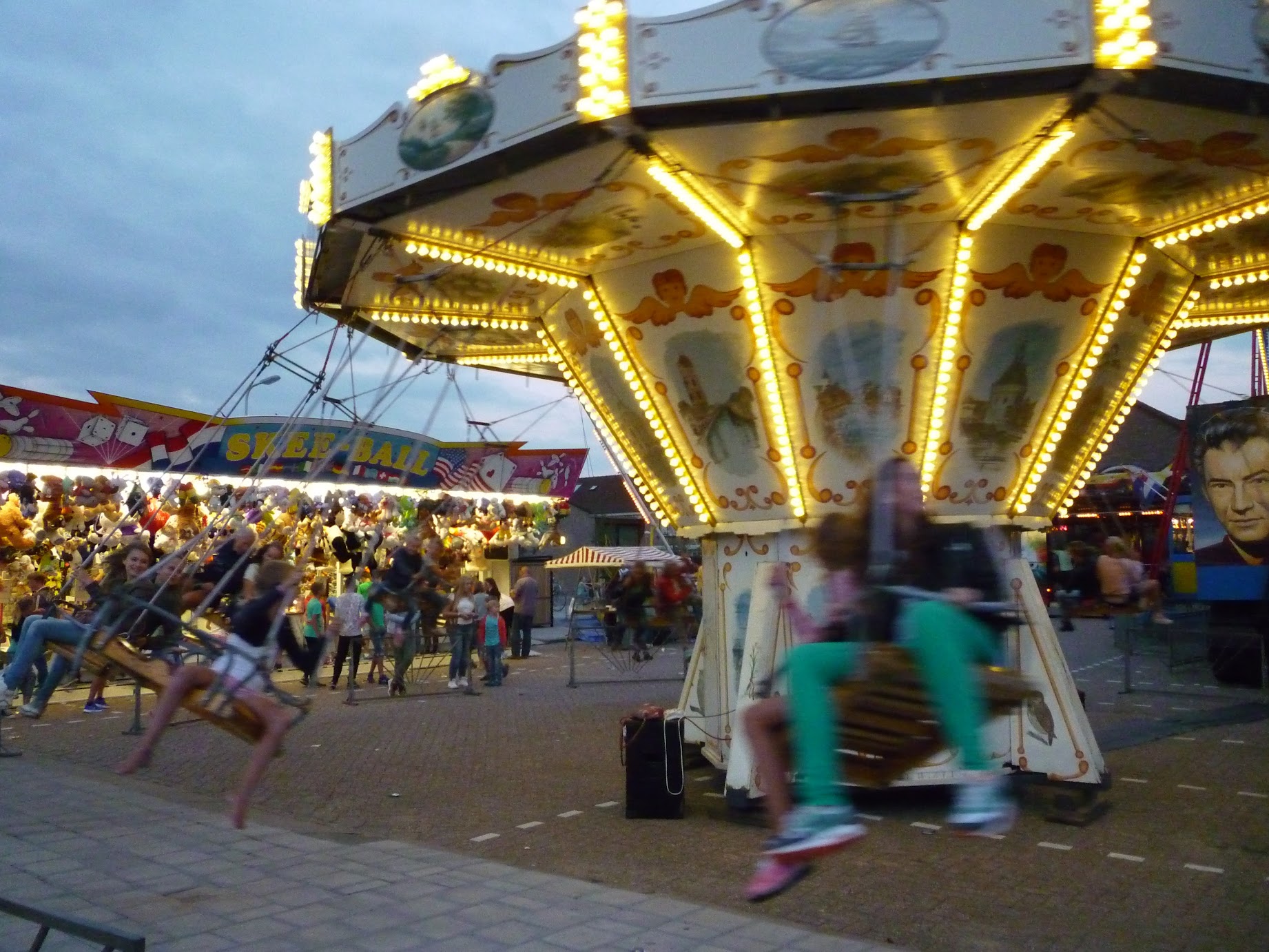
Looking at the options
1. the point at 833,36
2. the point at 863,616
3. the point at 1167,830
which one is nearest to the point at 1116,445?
the point at 1167,830

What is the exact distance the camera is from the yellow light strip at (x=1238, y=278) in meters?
9.27

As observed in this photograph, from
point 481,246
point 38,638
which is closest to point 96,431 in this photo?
point 481,246

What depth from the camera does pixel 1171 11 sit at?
569cm

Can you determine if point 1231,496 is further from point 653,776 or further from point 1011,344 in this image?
point 653,776

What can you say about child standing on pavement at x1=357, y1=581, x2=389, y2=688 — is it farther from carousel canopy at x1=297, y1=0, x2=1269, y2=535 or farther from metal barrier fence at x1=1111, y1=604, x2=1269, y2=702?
metal barrier fence at x1=1111, y1=604, x2=1269, y2=702

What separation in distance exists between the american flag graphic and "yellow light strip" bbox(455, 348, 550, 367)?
8278 mm

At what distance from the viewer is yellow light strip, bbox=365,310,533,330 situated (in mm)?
10133

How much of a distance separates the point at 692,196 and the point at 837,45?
5.33 ft

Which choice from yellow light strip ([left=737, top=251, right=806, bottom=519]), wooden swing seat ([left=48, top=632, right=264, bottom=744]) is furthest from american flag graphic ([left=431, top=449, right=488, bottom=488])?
wooden swing seat ([left=48, top=632, right=264, bottom=744])

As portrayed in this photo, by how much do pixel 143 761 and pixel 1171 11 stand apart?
650 centimetres

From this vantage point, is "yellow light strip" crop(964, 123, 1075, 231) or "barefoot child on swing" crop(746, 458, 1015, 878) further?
"yellow light strip" crop(964, 123, 1075, 231)

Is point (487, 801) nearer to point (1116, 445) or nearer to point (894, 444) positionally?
point (894, 444)

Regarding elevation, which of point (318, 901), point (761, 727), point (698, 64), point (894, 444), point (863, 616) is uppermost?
point (698, 64)

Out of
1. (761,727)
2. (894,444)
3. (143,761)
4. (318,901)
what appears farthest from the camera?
(894,444)
